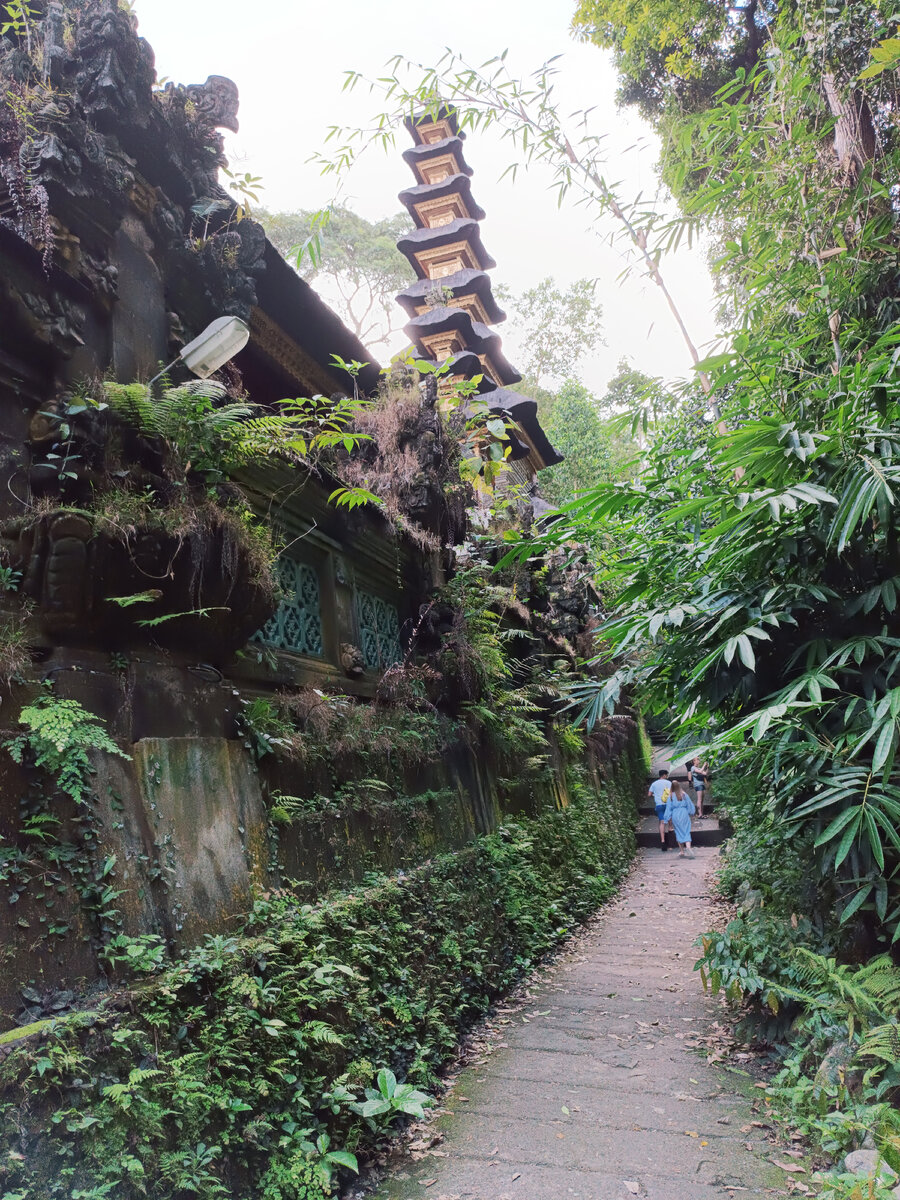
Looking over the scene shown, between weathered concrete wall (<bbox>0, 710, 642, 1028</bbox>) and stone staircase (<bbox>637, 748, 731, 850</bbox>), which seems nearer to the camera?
weathered concrete wall (<bbox>0, 710, 642, 1028</bbox>)

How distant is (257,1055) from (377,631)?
3.65 meters

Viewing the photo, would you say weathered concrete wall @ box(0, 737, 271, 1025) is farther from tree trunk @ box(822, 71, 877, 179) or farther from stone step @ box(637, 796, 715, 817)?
stone step @ box(637, 796, 715, 817)

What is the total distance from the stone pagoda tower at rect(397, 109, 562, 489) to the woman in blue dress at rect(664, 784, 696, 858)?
7028 millimetres

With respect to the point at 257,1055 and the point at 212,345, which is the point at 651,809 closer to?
the point at 257,1055

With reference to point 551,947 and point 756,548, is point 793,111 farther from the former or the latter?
point 551,947

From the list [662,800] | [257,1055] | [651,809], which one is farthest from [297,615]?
[651,809]

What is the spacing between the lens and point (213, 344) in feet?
12.5

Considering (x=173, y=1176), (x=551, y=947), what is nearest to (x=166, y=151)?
(x=173, y=1176)

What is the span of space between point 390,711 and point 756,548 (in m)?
2.94

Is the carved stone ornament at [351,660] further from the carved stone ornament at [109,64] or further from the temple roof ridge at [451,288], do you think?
the temple roof ridge at [451,288]

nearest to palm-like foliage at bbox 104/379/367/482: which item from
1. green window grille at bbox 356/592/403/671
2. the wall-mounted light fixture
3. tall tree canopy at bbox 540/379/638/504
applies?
the wall-mounted light fixture

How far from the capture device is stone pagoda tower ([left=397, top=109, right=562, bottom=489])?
15.7 metres

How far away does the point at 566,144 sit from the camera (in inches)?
200

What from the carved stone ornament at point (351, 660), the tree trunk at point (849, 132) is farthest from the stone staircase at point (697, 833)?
the tree trunk at point (849, 132)
